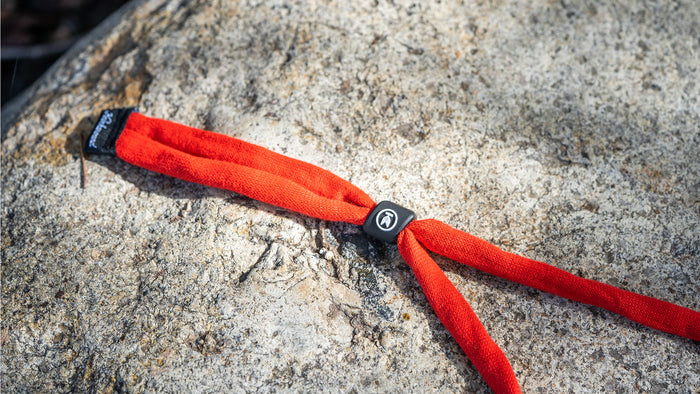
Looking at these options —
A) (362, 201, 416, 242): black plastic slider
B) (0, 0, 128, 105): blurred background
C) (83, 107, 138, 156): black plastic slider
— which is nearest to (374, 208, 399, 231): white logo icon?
(362, 201, 416, 242): black plastic slider

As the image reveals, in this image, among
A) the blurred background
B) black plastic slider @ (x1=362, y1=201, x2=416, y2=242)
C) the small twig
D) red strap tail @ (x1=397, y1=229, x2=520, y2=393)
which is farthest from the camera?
Result: the blurred background

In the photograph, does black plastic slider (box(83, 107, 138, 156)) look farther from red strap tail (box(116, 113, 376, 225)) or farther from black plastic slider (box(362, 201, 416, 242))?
black plastic slider (box(362, 201, 416, 242))

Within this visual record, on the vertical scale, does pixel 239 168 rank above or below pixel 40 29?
above

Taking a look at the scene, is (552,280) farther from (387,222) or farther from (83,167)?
(83,167)

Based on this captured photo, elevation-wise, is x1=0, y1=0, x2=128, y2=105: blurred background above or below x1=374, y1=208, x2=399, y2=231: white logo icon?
below

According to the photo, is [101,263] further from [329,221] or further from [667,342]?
[667,342]

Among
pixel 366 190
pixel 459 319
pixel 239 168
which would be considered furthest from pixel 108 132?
pixel 459 319

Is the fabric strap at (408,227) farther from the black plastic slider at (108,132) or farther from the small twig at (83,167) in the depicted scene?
the small twig at (83,167)
